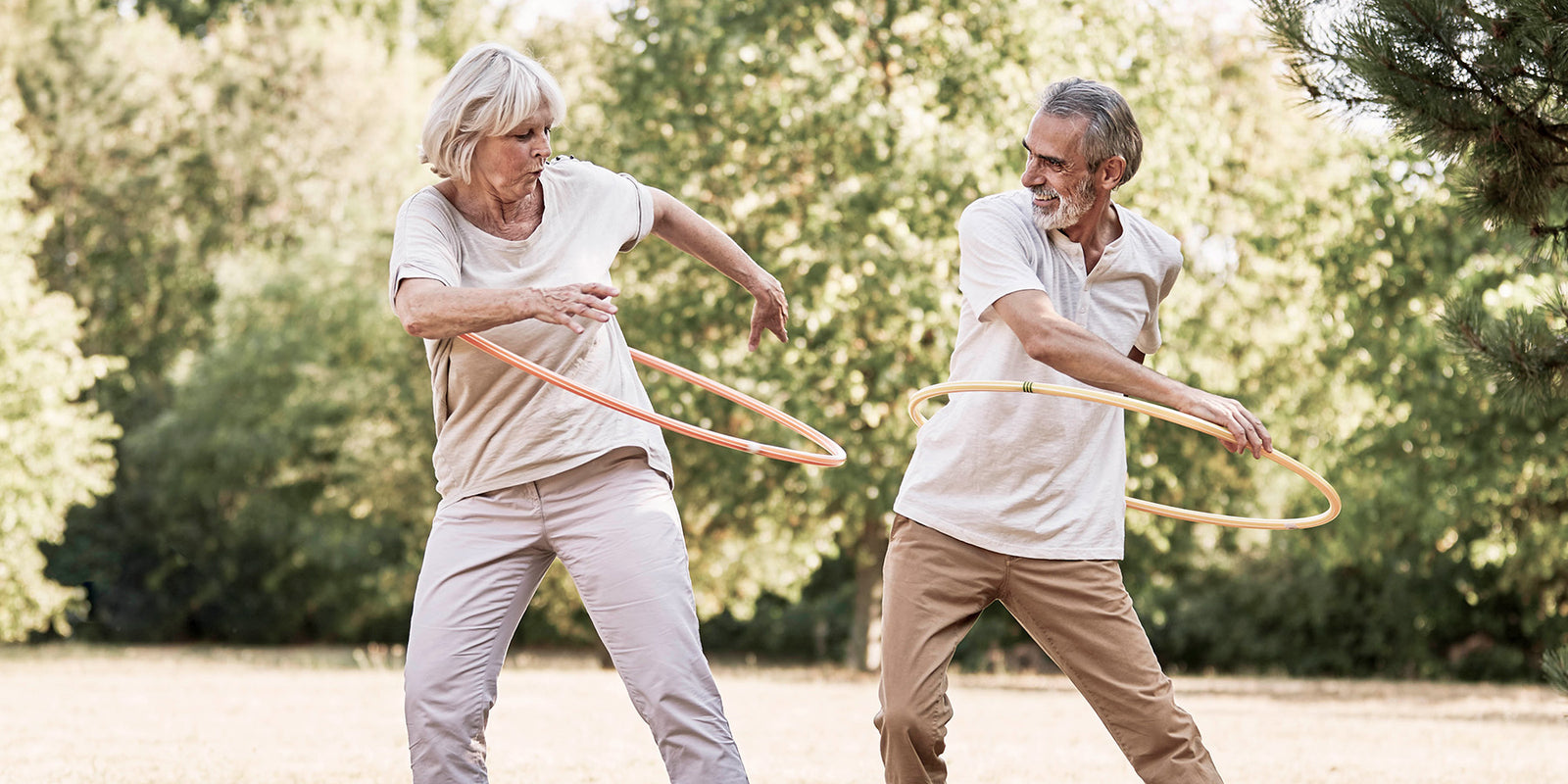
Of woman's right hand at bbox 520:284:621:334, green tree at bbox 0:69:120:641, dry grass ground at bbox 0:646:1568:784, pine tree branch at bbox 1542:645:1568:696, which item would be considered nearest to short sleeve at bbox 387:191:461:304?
woman's right hand at bbox 520:284:621:334

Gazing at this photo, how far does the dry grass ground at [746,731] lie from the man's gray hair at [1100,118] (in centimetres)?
474

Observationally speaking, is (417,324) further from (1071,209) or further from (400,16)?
(400,16)

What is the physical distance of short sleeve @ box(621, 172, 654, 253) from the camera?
14.7 feet

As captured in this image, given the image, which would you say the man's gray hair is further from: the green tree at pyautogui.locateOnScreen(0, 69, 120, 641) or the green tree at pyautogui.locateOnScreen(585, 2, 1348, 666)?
the green tree at pyautogui.locateOnScreen(0, 69, 120, 641)

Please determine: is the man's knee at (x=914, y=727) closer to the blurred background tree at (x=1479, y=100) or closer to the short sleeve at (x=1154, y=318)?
the short sleeve at (x=1154, y=318)

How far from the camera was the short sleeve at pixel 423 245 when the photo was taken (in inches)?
154

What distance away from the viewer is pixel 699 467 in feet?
61.2

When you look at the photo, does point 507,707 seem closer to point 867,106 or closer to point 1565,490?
point 867,106

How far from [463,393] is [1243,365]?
16.8 meters

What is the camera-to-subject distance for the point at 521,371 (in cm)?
416

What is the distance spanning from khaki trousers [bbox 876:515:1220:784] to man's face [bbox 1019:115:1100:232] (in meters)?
0.95

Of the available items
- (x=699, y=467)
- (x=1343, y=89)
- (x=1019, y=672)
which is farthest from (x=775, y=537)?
(x=1343, y=89)

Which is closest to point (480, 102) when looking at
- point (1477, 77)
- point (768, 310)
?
point (768, 310)

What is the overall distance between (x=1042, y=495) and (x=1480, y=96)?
10.2ft
